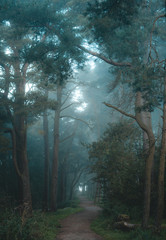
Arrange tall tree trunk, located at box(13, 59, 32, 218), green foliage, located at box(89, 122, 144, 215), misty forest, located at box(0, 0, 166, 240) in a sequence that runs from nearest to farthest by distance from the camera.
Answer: misty forest, located at box(0, 0, 166, 240), green foliage, located at box(89, 122, 144, 215), tall tree trunk, located at box(13, 59, 32, 218)

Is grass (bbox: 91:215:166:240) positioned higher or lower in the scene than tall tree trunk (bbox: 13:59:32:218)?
lower

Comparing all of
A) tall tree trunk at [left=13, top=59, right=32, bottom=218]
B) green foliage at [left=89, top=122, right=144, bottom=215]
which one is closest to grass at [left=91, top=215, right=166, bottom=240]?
green foliage at [left=89, top=122, right=144, bottom=215]

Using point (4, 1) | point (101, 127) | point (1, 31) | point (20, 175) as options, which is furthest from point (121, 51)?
point (101, 127)

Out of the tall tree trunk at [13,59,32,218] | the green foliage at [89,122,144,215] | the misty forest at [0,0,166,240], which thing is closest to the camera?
the misty forest at [0,0,166,240]

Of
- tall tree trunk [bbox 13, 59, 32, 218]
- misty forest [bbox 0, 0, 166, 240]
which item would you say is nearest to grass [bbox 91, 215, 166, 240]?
misty forest [bbox 0, 0, 166, 240]

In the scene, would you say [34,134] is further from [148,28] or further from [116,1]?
[116,1]

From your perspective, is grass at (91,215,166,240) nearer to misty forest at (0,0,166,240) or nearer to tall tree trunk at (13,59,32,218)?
misty forest at (0,0,166,240)

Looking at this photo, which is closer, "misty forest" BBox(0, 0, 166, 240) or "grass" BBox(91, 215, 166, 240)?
"grass" BBox(91, 215, 166, 240)

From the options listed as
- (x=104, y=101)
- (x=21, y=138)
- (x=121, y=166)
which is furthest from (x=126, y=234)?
(x=21, y=138)

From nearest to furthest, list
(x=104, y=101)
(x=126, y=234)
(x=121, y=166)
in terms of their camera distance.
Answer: (x=126, y=234)
(x=104, y=101)
(x=121, y=166)

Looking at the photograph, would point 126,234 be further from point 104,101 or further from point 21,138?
point 21,138

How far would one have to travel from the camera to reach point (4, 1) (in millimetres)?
11383

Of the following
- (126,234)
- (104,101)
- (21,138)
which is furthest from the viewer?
(21,138)

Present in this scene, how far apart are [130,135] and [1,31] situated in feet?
34.5
